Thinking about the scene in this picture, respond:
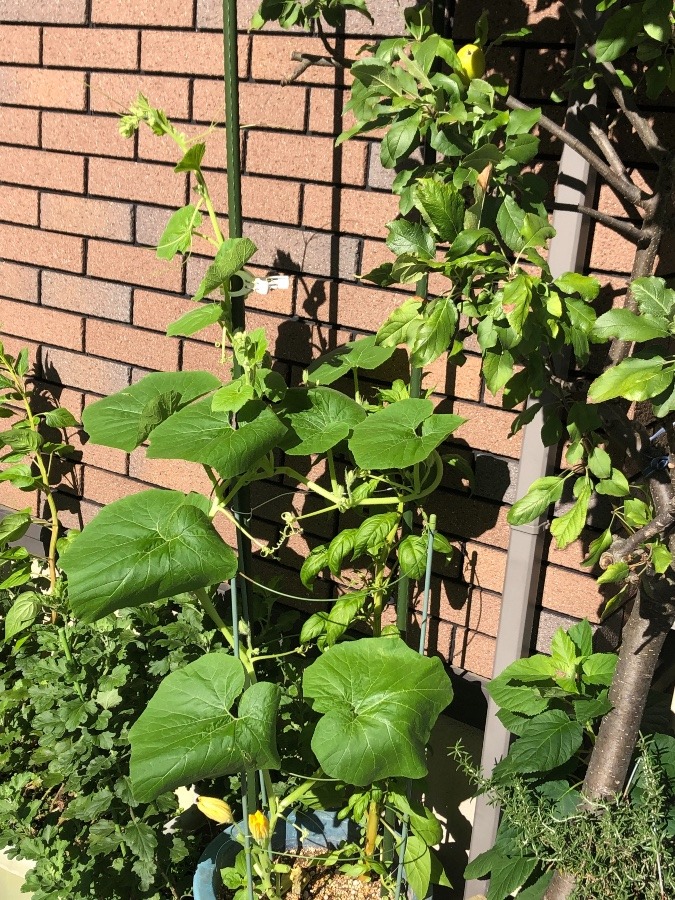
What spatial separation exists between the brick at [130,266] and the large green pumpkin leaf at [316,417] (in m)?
0.81

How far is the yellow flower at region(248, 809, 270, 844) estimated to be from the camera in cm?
196

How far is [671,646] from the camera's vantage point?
2.31 meters

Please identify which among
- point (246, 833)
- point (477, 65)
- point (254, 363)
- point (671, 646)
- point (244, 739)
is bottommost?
point (246, 833)

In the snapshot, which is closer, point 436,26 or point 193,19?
point 436,26

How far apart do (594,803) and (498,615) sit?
61 centimetres

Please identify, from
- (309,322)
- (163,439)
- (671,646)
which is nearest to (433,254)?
(163,439)

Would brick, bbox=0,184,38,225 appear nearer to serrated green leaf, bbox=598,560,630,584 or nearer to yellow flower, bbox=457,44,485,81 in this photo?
yellow flower, bbox=457,44,485,81

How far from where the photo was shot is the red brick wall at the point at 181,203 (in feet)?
7.30

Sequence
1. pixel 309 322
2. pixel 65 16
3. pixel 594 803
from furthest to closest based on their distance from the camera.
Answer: pixel 65 16
pixel 309 322
pixel 594 803

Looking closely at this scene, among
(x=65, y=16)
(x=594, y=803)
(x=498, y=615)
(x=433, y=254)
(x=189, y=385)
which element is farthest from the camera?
(x=65, y=16)

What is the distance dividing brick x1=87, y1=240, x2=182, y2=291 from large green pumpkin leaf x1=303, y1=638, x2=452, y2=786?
1.28m

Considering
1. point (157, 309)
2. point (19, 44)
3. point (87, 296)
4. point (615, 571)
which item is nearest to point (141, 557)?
point (615, 571)

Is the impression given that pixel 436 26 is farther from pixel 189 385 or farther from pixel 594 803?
pixel 594 803

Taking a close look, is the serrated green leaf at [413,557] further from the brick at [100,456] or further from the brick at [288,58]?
the brick at [100,456]
